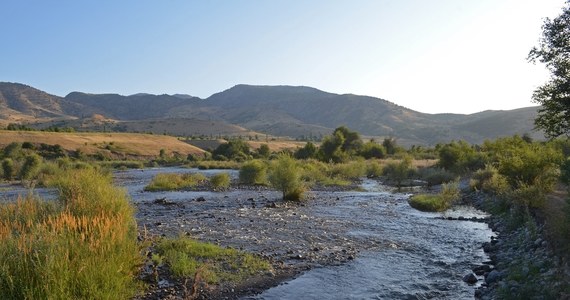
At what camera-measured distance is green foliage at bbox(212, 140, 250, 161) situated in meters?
86.1

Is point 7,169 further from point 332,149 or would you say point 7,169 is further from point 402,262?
point 402,262

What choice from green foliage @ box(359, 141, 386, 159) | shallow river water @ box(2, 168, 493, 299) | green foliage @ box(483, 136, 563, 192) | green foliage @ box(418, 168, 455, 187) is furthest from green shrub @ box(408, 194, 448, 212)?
green foliage @ box(359, 141, 386, 159)

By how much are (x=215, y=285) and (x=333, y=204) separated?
17.0 m

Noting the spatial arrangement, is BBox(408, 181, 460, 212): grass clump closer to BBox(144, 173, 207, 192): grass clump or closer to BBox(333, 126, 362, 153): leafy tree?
BBox(144, 173, 207, 192): grass clump

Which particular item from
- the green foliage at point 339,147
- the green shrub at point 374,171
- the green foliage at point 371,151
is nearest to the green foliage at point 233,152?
the green foliage at point 339,147

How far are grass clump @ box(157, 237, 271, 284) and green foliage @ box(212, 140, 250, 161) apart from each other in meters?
70.2

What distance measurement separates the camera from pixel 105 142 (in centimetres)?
9519

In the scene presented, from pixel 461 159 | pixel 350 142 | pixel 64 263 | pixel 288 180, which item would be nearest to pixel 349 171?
pixel 461 159

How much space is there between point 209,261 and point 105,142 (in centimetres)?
9108

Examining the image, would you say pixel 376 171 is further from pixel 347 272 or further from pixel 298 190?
pixel 347 272

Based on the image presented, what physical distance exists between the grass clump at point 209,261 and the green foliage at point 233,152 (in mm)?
70219

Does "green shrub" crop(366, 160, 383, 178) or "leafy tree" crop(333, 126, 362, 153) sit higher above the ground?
"leafy tree" crop(333, 126, 362, 153)

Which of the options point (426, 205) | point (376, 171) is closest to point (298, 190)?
point (426, 205)

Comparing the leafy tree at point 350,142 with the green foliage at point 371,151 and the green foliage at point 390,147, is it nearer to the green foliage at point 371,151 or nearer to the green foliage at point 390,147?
the green foliage at point 371,151
